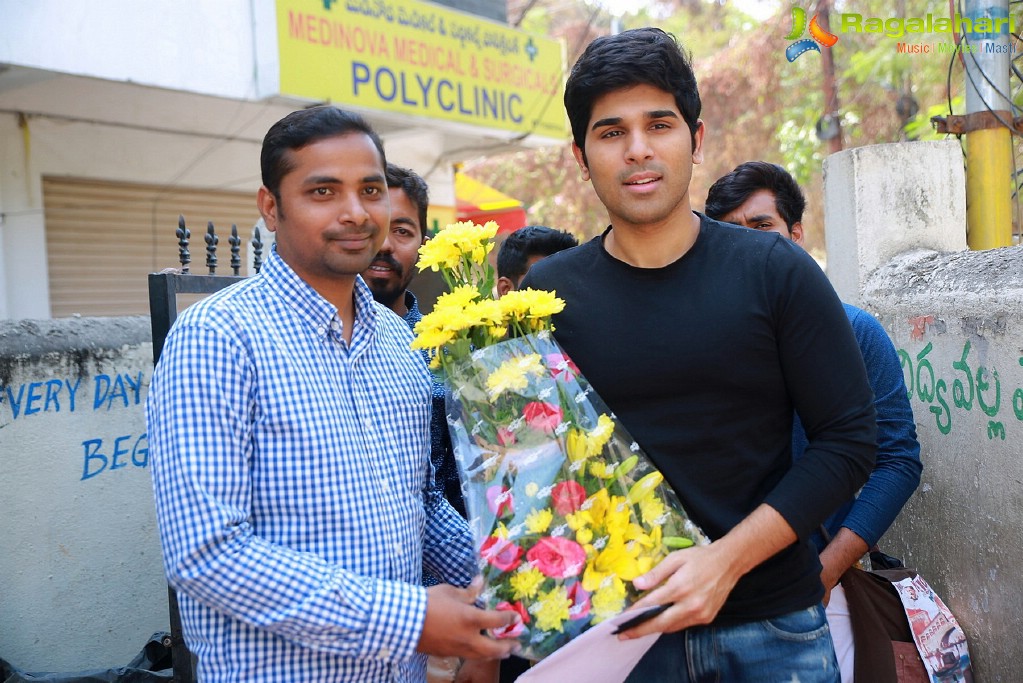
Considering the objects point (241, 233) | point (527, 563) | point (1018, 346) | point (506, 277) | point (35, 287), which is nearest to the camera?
point (527, 563)

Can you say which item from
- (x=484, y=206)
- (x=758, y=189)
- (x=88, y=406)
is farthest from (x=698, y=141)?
(x=484, y=206)

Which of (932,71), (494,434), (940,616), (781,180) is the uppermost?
(932,71)

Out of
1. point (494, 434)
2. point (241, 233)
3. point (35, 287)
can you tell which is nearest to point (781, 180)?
point (494, 434)

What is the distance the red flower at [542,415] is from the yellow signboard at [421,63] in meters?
6.15

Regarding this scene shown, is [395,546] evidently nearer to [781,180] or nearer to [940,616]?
[940,616]

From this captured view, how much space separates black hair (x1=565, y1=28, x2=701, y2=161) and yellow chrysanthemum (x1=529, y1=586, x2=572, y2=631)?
98cm

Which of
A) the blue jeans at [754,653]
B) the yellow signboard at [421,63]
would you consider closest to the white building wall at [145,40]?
the yellow signboard at [421,63]

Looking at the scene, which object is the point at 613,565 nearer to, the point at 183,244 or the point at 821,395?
the point at 821,395

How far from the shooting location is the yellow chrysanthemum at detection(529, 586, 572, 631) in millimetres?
1616

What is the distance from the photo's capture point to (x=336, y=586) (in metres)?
1.53

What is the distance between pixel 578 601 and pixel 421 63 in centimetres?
730

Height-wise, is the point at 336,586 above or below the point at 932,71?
below

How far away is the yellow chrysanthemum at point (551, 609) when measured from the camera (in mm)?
1616

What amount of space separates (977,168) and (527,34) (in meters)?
6.32
